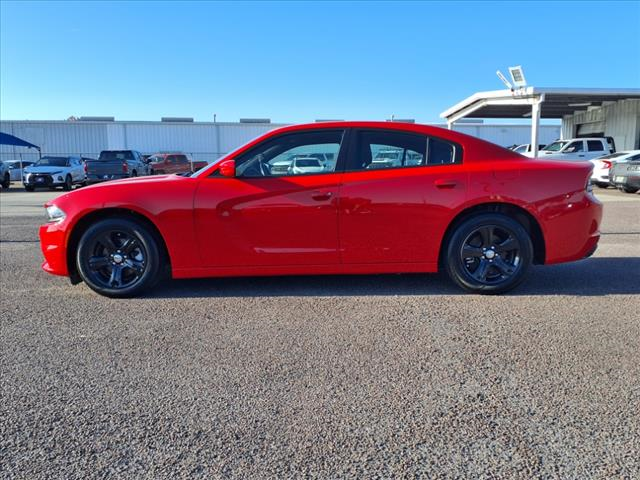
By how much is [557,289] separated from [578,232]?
597 mm

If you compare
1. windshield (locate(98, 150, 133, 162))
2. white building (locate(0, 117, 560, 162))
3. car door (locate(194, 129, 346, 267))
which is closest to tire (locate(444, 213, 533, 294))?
car door (locate(194, 129, 346, 267))

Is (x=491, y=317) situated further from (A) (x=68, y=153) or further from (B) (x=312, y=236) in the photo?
(A) (x=68, y=153)

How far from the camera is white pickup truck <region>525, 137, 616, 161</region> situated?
68.4 feet

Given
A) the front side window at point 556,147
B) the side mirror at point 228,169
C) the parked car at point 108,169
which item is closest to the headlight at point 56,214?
the side mirror at point 228,169

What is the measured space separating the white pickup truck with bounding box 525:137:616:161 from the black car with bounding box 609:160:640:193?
5.62m

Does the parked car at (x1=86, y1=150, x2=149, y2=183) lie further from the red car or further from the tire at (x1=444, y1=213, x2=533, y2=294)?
the tire at (x1=444, y1=213, x2=533, y2=294)

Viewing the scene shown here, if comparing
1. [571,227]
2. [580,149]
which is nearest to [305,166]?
[571,227]

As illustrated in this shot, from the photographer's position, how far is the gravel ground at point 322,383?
215cm

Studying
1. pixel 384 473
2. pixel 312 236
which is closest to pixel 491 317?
pixel 312 236

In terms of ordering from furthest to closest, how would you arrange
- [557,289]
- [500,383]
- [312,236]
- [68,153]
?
[68,153]
[557,289]
[312,236]
[500,383]

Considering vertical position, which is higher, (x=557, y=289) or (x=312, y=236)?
(x=312, y=236)

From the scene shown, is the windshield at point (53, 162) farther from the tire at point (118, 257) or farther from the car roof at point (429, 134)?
the car roof at point (429, 134)

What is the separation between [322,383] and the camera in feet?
9.32

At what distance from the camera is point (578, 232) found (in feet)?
14.8
